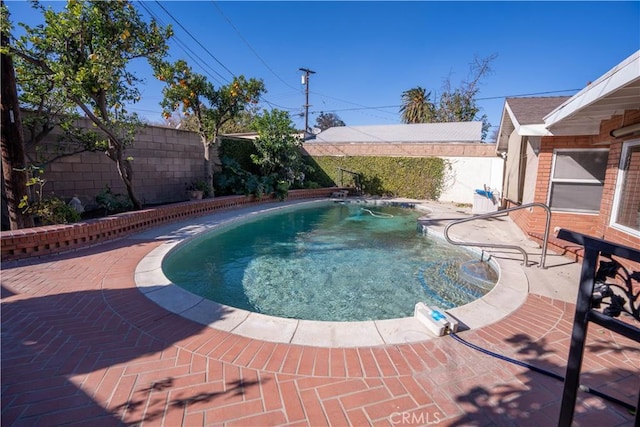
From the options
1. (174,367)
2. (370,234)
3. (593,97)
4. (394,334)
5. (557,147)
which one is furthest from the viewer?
(370,234)

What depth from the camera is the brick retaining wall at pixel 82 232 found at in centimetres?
482

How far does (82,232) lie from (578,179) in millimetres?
10259

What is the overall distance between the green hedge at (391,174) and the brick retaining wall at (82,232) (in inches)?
410

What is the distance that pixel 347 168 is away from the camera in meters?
17.8

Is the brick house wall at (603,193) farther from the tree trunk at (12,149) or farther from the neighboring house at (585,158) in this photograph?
the tree trunk at (12,149)

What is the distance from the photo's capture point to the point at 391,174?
1661cm

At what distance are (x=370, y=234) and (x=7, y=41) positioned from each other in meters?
8.77

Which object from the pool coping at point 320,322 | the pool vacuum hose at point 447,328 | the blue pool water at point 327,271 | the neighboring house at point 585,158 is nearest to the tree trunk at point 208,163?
the blue pool water at point 327,271

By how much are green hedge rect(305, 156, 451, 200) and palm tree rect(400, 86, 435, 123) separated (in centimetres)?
1921

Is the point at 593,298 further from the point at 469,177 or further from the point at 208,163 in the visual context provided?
the point at 469,177

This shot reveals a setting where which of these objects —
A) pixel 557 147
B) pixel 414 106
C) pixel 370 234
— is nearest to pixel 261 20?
pixel 370 234

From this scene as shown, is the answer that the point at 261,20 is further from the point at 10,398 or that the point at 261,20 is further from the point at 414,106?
the point at 414,106

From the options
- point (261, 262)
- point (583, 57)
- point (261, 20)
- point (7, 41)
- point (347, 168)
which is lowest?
point (261, 262)

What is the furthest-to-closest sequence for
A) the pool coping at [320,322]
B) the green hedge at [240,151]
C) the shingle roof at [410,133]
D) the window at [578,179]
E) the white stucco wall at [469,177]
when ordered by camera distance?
the shingle roof at [410,133] → the white stucco wall at [469,177] → the green hedge at [240,151] → the window at [578,179] → the pool coping at [320,322]
